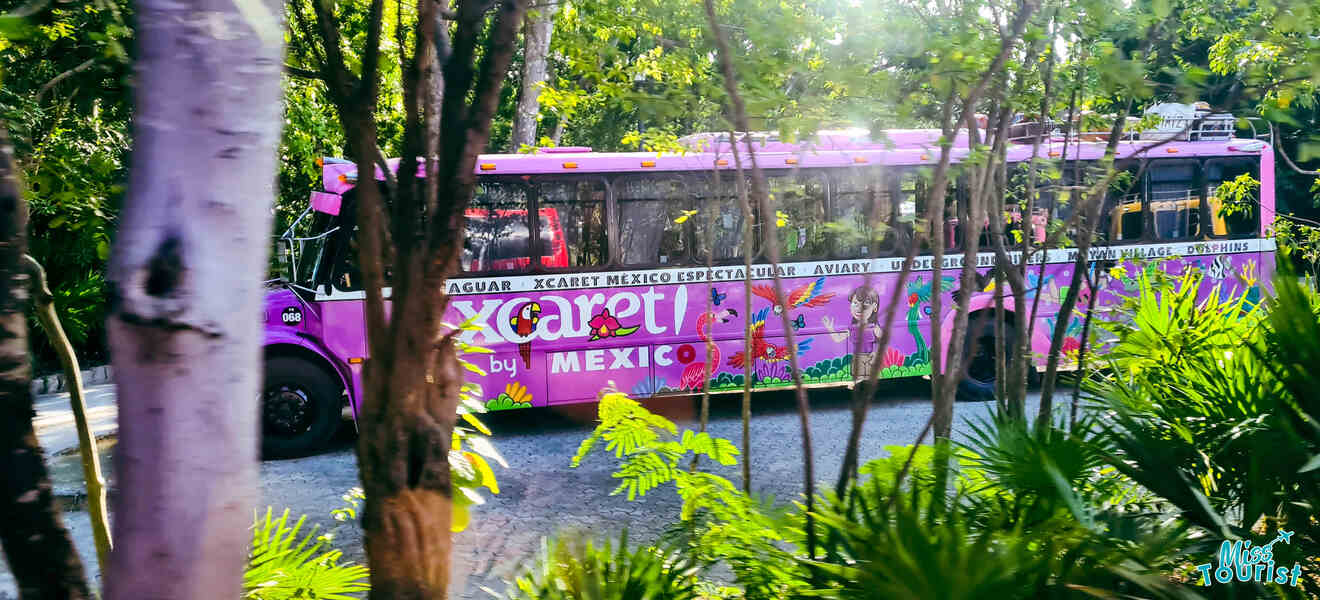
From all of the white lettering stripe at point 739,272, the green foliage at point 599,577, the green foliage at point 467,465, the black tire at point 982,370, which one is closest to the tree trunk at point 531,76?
the white lettering stripe at point 739,272

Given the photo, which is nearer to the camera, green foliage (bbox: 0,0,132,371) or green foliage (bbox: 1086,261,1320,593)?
green foliage (bbox: 1086,261,1320,593)

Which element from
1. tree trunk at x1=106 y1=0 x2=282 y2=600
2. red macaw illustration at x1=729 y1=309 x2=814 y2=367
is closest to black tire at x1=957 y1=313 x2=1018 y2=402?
red macaw illustration at x1=729 y1=309 x2=814 y2=367

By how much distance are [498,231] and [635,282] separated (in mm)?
1338

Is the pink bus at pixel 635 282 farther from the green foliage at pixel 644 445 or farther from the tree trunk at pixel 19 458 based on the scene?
the tree trunk at pixel 19 458

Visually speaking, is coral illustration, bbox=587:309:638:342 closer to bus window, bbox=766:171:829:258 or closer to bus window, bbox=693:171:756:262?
bus window, bbox=693:171:756:262

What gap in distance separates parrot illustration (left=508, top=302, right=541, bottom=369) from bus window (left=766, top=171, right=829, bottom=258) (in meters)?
2.37

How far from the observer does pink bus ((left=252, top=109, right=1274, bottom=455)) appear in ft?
26.9

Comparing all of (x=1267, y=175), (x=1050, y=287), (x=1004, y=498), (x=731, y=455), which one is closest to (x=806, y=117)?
(x=731, y=455)

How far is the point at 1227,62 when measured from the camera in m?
5.60

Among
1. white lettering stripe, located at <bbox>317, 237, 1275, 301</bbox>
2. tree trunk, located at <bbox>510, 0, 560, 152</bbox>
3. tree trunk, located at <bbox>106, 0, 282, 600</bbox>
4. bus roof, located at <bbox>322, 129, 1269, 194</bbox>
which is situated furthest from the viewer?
tree trunk, located at <bbox>510, 0, 560, 152</bbox>

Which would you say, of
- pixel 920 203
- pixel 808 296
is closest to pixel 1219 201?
pixel 920 203

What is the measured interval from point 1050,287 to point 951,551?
26.8 feet

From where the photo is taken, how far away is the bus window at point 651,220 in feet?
29.1

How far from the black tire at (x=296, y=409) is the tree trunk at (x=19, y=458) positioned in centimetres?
617
